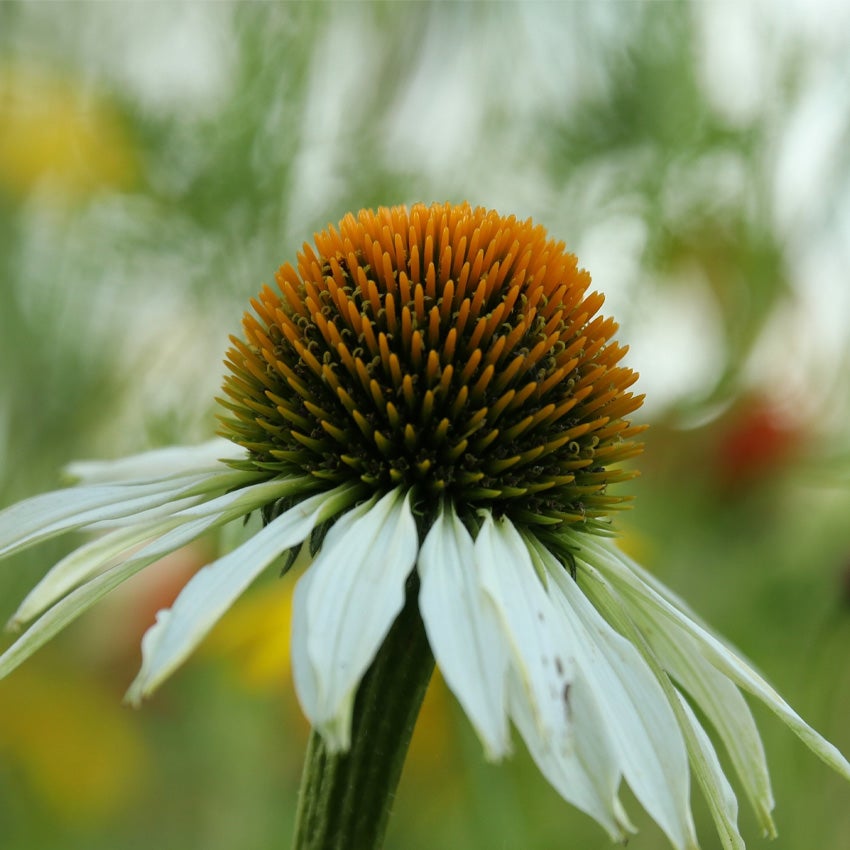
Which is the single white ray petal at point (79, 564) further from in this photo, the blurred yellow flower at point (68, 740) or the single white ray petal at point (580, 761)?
the blurred yellow flower at point (68, 740)

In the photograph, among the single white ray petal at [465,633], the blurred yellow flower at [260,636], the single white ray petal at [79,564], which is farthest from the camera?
the blurred yellow flower at [260,636]

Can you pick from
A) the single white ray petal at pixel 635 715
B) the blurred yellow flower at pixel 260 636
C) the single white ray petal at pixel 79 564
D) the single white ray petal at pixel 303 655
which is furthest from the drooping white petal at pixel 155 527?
the blurred yellow flower at pixel 260 636

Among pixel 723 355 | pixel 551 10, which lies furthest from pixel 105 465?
pixel 551 10

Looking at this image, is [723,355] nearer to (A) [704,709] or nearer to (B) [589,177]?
(B) [589,177]

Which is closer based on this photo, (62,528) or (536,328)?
(62,528)

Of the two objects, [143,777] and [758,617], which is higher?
[143,777]

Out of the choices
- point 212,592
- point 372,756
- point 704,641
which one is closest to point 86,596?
point 212,592
